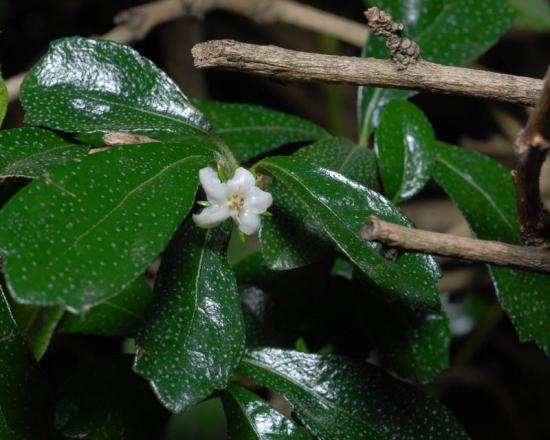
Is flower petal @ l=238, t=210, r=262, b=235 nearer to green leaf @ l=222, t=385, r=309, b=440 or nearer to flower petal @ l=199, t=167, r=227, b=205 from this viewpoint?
flower petal @ l=199, t=167, r=227, b=205

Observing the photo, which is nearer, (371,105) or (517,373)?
(371,105)

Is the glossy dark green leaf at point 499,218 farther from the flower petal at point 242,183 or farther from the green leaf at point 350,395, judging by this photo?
the flower petal at point 242,183

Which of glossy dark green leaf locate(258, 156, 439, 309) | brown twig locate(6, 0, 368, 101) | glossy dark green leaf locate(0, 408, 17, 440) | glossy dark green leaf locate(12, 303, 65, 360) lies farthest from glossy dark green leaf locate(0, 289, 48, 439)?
brown twig locate(6, 0, 368, 101)

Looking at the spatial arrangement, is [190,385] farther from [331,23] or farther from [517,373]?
[517,373]

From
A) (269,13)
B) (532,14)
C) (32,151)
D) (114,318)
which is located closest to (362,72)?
(32,151)


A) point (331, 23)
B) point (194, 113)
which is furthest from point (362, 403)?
point (331, 23)

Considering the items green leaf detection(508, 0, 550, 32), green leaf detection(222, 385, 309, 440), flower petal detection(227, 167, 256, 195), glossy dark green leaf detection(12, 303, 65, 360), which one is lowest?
green leaf detection(508, 0, 550, 32)

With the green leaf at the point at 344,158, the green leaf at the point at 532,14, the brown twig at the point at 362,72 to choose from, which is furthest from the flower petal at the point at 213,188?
the green leaf at the point at 532,14
